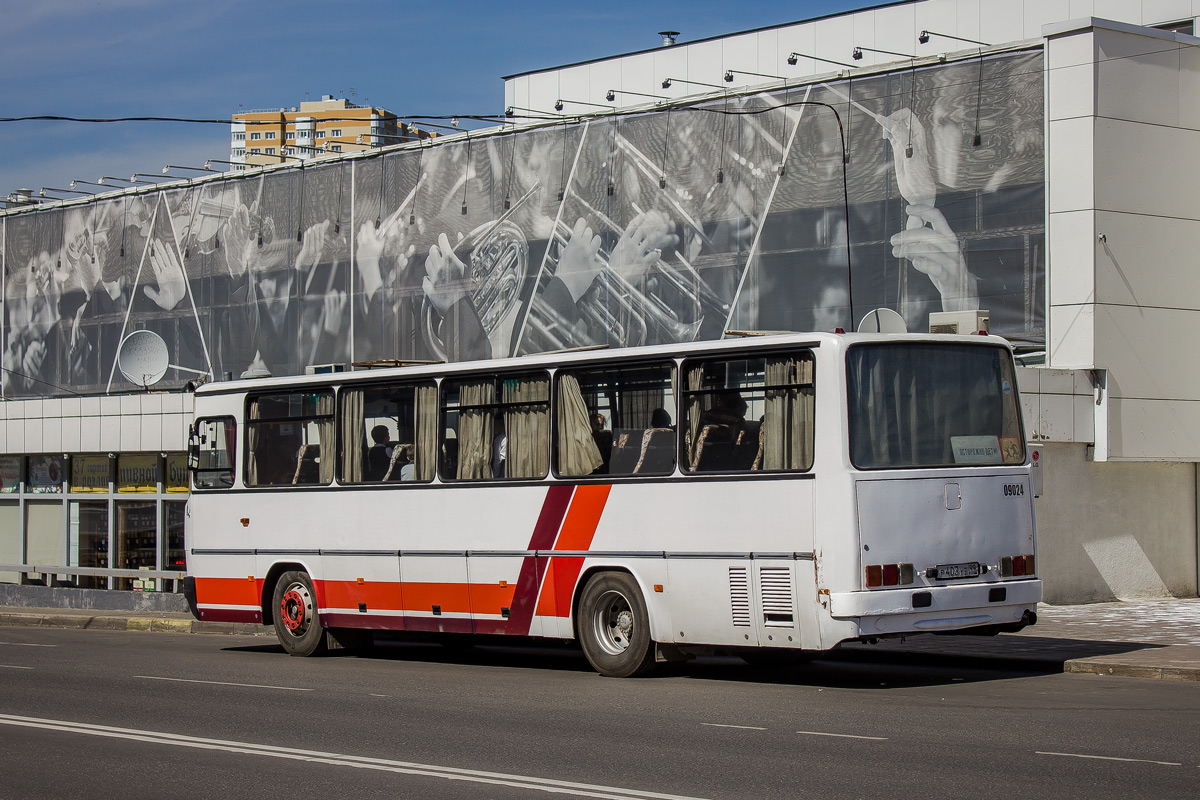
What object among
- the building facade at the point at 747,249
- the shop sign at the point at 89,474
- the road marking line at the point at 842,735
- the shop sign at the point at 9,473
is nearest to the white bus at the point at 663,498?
the road marking line at the point at 842,735

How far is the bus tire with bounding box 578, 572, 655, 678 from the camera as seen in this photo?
13.3 m

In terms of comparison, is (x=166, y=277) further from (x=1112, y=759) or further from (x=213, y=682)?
(x=1112, y=759)

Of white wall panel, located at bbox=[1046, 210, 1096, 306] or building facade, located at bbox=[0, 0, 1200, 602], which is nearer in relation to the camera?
white wall panel, located at bbox=[1046, 210, 1096, 306]

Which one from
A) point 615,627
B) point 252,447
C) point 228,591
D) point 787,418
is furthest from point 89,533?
point 787,418

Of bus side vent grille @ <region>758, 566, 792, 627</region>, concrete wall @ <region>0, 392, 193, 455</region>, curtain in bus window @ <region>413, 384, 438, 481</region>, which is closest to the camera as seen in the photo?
bus side vent grille @ <region>758, 566, 792, 627</region>

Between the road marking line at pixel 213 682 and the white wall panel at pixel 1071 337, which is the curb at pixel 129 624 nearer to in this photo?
the road marking line at pixel 213 682

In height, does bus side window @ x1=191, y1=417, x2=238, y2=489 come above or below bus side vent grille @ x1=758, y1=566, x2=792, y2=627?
above

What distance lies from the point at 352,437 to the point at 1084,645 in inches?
326

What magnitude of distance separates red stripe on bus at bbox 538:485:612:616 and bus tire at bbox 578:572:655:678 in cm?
21

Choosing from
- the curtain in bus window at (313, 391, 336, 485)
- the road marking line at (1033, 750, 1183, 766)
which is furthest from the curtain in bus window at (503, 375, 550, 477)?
the road marking line at (1033, 750, 1183, 766)

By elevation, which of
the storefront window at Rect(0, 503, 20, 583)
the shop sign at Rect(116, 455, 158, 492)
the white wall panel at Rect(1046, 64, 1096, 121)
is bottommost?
the storefront window at Rect(0, 503, 20, 583)

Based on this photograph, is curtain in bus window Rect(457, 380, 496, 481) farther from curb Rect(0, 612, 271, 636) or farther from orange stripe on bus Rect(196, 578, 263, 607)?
curb Rect(0, 612, 271, 636)

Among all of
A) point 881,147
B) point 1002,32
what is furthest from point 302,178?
point 1002,32

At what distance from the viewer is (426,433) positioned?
15.4 meters
